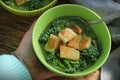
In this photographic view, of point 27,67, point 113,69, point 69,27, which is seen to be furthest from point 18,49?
point 113,69

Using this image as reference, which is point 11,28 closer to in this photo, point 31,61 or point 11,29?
point 11,29

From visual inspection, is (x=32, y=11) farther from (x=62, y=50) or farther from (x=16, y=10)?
(x=62, y=50)

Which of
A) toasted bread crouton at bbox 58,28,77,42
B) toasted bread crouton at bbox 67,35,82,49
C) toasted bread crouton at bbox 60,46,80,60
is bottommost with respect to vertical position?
toasted bread crouton at bbox 60,46,80,60

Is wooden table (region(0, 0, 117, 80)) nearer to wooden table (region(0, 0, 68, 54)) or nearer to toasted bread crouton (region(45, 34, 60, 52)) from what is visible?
wooden table (region(0, 0, 68, 54))

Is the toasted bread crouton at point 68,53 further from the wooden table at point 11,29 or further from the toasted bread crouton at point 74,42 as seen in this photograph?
the wooden table at point 11,29

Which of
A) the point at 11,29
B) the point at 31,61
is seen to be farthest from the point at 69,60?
the point at 11,29

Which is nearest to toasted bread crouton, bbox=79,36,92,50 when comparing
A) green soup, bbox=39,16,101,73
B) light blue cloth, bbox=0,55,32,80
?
green soup, bbox=39,16,101,73

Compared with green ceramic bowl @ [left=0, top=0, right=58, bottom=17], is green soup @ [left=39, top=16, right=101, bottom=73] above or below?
below
